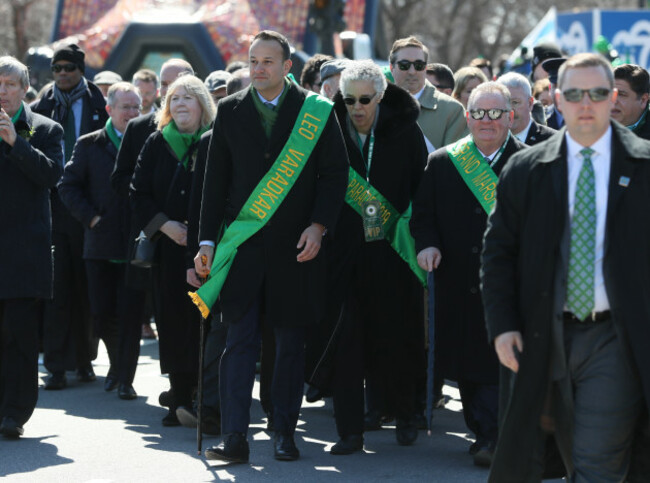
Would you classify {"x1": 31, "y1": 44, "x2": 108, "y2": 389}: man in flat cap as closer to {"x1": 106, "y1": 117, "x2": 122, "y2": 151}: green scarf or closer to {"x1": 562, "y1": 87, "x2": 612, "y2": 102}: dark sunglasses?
{"x1": 106, "y1": 117, "x2": 122, "y2": 151}: green scarf

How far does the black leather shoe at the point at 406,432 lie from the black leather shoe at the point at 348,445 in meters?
0.36

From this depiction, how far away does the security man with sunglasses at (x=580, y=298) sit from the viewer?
17.0 feet

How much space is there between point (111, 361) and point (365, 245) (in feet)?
9.69

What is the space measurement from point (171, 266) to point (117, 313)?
5.26 ft

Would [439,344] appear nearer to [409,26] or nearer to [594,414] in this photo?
[594,414]

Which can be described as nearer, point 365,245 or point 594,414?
point 594,414

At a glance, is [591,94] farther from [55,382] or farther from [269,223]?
[55,382]

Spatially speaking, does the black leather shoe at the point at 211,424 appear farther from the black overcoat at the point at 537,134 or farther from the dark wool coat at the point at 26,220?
the black overcoat at the point at 537,134

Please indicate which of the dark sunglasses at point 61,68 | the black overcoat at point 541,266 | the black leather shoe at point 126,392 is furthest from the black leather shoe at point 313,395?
the black overcoat at point 541,266

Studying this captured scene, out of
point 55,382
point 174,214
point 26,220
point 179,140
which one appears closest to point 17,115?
point 26,220

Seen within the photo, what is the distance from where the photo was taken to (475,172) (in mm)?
7457

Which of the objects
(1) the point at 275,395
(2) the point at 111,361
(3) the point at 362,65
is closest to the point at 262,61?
(3) the point at 362,65

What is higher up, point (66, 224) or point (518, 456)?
point (66, 224)

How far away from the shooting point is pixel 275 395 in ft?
24.2
